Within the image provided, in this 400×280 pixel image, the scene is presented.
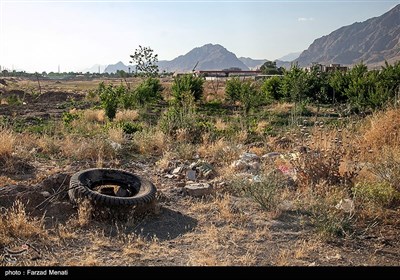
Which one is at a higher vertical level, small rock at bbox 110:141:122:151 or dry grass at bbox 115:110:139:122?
dry grass at bbox 115:110:139:122

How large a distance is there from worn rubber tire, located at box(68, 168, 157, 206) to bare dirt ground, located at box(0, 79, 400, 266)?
0.22 m

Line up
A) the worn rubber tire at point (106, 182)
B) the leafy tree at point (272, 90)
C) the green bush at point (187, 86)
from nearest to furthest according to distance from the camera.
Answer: the worn rubber tire at point (106, 182) → the green bush at point (187, 86) → the leafy tree at point (272, 90)

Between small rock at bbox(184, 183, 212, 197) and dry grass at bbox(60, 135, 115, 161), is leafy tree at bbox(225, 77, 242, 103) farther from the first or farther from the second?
small rock at bbox(184, 183, 212, 197)

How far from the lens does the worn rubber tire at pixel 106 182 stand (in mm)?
5078

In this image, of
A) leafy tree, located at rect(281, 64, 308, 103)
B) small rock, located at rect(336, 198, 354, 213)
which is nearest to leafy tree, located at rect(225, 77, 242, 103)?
leafy tree, located at rect(281, 64, 308, 103)

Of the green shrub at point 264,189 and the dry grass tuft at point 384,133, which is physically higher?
the dry grass tuft at point 384,133

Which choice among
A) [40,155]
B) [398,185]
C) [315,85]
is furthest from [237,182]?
[315,85]

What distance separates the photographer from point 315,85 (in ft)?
70.9

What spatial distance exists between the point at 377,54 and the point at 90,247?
198 m

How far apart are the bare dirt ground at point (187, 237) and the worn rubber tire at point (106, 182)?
219mm

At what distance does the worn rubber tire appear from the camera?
508 centimetres

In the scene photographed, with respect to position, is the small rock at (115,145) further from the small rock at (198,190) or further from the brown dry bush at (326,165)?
the brown dry bush at (326,165)

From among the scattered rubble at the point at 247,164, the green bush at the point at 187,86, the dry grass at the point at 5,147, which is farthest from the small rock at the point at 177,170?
the green bush at the point at 187,86
